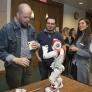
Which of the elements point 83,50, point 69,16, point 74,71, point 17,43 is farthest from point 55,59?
point 69,16

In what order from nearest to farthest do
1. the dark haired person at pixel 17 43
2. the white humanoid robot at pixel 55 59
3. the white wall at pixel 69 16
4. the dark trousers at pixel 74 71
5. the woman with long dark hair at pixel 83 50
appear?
the white humanoid robot at pixel 55 59
the dark haired person at pixel 17 43
the woman with long dark hair at pixel 83 50
the dark trousers at pixel 74 71
the white wall at pixel 69 16

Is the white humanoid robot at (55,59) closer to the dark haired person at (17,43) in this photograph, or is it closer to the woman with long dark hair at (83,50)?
the dark haired person at (17,43)

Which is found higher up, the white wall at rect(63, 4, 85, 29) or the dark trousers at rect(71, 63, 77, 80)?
the white wall at rect(63, 4, 85, 29)

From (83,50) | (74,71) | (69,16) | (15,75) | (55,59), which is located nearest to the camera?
(55,59)

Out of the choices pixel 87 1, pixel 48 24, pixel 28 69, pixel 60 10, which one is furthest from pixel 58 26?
pixel 28 69

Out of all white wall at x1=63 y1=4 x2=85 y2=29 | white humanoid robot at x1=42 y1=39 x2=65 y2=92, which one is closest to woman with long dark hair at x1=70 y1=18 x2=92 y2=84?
white humanoid robot at x1=42 y1=39 x2=65 y2=92

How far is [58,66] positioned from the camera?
1.50 meters

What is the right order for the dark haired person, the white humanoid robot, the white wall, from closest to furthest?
the white humanoid robot → the dark haired person → the white wall

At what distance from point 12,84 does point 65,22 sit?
611 cm

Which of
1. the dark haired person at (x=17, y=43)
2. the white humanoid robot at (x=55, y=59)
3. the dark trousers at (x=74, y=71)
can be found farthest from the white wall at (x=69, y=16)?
the white humanoid robot at (x=55, y=59)

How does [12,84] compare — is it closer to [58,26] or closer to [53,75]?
[53,75]

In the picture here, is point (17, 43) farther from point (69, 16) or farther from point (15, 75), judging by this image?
Result: point (69, 16)

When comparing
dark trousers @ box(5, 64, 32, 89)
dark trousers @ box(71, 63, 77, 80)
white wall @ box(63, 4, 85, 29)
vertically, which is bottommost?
dark trousers @ box(71, 63, 77, 80)

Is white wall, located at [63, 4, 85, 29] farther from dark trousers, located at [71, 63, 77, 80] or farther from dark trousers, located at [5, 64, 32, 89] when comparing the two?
dark trousers, located at [5, 64, 32, 89]
